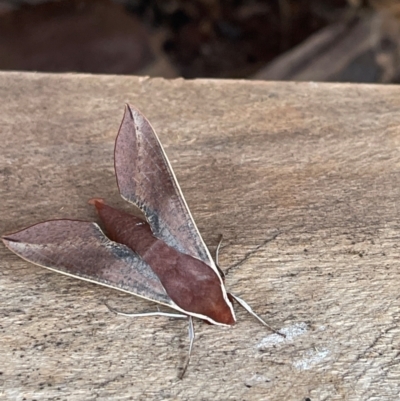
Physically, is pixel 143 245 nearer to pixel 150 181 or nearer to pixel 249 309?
pixel 150 181

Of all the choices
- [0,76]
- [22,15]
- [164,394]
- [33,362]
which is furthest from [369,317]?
[22,15]

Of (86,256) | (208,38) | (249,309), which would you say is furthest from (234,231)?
(208,38)

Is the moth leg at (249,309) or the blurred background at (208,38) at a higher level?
the blurred background at (208,38)

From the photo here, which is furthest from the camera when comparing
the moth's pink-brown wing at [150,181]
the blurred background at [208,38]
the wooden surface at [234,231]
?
the blurred background at [208,38]

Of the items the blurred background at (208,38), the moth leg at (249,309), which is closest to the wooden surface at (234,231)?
the moth leg at (249,309)

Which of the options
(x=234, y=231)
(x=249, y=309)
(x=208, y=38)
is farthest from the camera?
(x=208, y=38)

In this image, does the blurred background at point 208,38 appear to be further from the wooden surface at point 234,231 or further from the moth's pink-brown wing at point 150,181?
the moth's pink-brown wing at point 150,181
